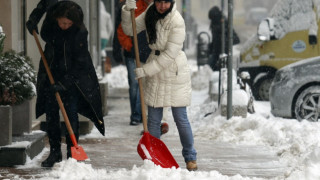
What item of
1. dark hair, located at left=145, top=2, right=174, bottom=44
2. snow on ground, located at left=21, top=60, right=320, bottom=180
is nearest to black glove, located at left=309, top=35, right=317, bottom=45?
snow on ground, located at left=21, top=60, right=320, bottom=180

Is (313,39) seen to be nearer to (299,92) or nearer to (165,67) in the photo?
(299,92)

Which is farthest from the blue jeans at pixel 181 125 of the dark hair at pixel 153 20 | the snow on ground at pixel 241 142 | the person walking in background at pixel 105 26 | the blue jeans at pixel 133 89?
the person walking in background at pixel 105 26

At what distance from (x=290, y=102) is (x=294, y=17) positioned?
4.00 metres

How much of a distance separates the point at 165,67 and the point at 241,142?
8.55 feet

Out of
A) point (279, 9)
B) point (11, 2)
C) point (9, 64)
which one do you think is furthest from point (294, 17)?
point (9, 64)

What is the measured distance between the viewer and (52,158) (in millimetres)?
7746

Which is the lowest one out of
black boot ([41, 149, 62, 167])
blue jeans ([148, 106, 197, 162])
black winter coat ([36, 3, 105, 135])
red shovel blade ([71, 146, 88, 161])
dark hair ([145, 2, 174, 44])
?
black boot ([41, 149, 62, 167])

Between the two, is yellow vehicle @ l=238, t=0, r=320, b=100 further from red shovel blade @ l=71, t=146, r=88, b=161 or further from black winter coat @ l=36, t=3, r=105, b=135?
red shovel blade @ l=71, t=146, r=88, b=161

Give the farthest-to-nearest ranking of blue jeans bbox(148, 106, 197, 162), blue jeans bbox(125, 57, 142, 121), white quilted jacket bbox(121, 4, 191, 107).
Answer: blue jeans bbox(125, 57, 142, 121)
blue jeans bbox(148, 106, 197, 162)
white quilted jacket bbox(121, 4, 191, 107)

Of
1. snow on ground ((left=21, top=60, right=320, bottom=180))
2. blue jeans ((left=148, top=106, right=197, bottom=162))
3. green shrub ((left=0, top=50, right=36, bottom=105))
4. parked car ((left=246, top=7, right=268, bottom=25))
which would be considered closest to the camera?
snow on ground ((left=21, top=60, right=320, bottom=180))

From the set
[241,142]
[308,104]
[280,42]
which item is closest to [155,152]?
[241,142]

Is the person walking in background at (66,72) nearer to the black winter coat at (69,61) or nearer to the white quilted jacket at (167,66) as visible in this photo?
the black winter coat at (69,61)

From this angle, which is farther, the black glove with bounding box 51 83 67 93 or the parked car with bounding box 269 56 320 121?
the parked car with bounding box 269 56 320 121

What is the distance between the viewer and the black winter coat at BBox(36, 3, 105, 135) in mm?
7531
